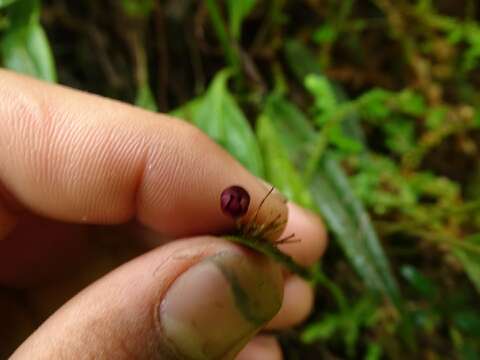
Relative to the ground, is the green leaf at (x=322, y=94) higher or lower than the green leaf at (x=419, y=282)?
higher

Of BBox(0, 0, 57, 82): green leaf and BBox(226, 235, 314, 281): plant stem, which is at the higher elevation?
BBox(0, 0, 57, 82): green leaf

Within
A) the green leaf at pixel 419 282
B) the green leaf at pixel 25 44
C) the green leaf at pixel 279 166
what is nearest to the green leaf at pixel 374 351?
the green leaf at pixel 419 282

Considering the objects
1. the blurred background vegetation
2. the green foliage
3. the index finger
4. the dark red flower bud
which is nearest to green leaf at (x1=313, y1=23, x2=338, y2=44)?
the blurred background vegetation

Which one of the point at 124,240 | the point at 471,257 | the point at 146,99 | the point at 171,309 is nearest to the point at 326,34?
the point at 146,99

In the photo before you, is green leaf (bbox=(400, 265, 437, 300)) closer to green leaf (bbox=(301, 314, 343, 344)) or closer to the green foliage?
green leaf (bbox=(301, 314, 343, 344))

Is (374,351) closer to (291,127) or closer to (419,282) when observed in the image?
(419,282)

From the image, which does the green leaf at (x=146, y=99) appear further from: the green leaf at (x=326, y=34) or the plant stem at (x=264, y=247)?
the plant stem at (x=264, y=247)
